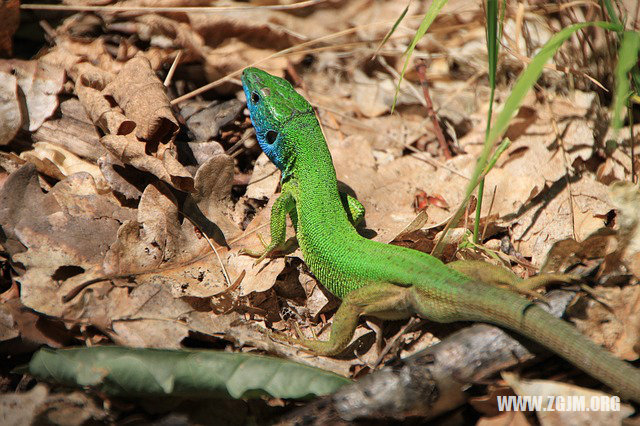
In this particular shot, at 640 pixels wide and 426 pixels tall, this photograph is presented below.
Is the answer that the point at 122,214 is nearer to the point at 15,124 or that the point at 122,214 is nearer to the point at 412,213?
the point at 15,124

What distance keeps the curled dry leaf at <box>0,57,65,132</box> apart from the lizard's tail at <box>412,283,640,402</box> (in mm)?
3688

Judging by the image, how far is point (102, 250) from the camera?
3545 millimetres

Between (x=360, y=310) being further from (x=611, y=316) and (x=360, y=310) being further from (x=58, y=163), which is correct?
(x=58, y=163)

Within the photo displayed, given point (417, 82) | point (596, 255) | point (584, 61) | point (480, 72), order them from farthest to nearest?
point (417, 82) < point (480, 72) < point (584, 61) < point (596, 255)

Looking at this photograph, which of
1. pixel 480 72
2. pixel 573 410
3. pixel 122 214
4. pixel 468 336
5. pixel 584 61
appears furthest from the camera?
pixel 480 72

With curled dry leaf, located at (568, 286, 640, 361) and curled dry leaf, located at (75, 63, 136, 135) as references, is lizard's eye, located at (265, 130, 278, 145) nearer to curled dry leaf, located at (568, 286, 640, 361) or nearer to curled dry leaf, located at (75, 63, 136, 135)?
curled dry leaf, located at (75, 63, 136, 135)

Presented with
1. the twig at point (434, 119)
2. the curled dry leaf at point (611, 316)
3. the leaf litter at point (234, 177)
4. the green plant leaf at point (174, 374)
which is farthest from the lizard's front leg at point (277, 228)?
the curled dry leaf at point (611, 316)

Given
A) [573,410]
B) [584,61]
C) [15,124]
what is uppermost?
[584,61]

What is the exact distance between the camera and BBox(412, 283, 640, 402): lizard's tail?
2641 mm

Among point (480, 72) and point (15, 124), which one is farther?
point (480, 72)

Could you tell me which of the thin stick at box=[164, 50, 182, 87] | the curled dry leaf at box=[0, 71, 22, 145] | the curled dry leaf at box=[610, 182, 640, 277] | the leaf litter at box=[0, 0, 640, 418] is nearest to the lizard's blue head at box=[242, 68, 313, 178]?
the leaf litter at box=[0, 0, 640, 418]

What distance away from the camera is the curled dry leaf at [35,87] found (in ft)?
14.5

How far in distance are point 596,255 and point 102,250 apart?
3.23 metres

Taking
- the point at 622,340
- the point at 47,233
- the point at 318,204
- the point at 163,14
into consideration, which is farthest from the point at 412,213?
the point at 163,14
